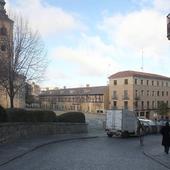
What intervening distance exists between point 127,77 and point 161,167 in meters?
106

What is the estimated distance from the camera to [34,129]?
37094 mm

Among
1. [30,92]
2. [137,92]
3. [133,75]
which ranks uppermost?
[133,75]

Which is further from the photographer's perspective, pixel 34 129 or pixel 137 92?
pixel 137 92

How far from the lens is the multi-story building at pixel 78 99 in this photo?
130 metres

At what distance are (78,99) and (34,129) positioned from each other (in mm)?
99809

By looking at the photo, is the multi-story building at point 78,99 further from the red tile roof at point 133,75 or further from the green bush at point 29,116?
the green bush at point 29,116

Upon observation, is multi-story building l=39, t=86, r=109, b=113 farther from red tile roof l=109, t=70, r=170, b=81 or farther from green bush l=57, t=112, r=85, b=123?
green bush l=57, t=112, r=85, b=123

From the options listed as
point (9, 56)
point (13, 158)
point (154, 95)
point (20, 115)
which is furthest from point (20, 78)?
point (154, 95)

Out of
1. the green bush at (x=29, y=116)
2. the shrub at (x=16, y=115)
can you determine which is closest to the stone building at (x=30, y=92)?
the green bush at (x=29, y=116)

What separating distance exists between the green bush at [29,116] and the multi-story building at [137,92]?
3085 inches

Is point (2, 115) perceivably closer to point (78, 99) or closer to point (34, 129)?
point (34, 129)

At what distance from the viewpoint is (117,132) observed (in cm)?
4416

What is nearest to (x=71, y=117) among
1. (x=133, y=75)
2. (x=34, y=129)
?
(x=34, y=129)

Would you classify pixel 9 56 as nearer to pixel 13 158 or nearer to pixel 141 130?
pixel 141 130
